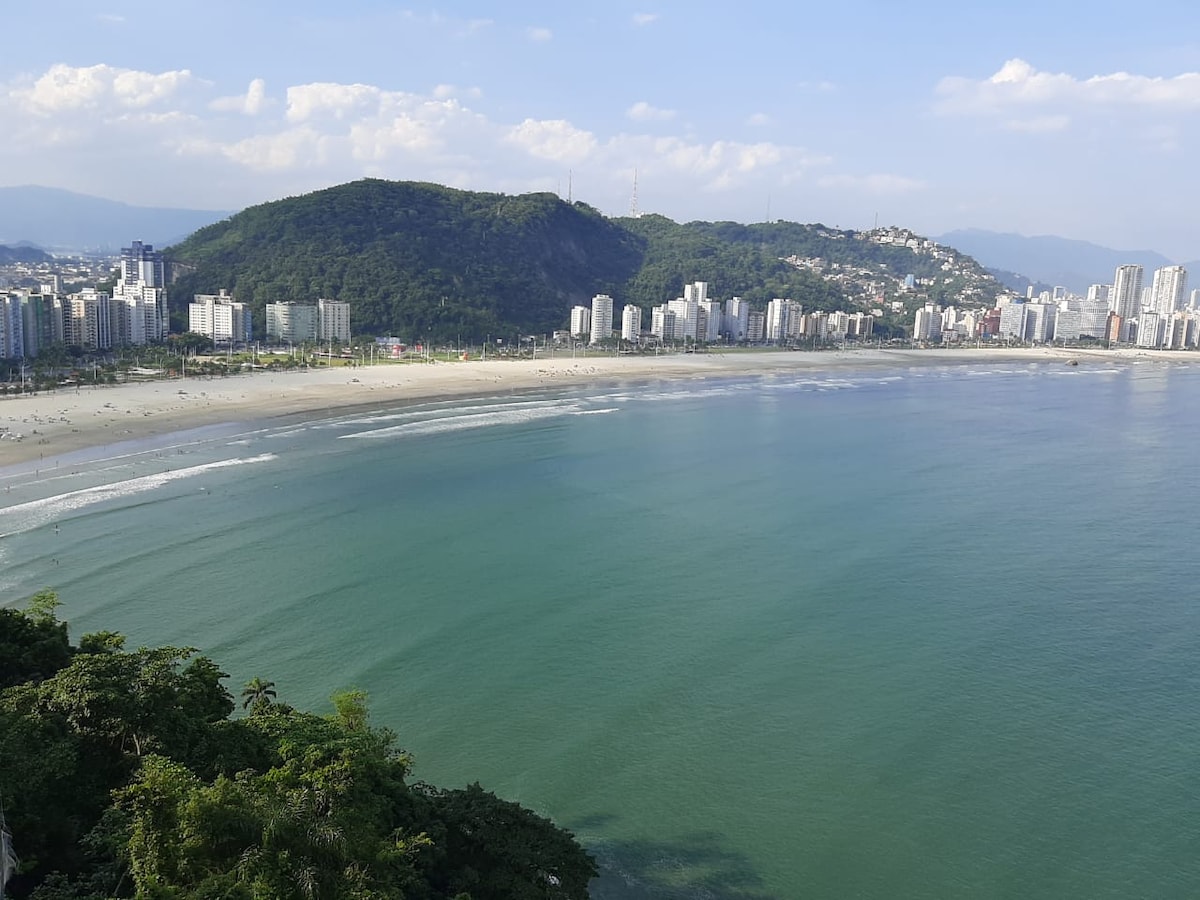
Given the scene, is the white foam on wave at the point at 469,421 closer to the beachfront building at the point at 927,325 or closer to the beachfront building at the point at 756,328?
the beachfront building at the point at 756,328

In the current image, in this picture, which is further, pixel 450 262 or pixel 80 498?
pixel 450 262

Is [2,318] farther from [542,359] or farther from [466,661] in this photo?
[466,661]

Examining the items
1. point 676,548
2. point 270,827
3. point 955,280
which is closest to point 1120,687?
point 676,548

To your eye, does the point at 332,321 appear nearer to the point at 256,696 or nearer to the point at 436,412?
the point at 436,412

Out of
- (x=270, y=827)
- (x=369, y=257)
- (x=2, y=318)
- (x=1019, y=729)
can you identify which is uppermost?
(x=369, y=257)

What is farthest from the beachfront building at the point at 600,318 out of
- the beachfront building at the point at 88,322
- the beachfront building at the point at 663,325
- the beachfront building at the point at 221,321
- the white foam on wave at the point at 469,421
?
the beachfront building at the point at 88,322

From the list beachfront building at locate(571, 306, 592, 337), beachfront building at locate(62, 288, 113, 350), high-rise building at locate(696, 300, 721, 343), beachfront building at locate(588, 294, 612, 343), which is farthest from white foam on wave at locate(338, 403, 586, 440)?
high-rise building at locate(696, 300, 721, 343)

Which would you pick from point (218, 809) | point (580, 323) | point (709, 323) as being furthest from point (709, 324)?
point (218, 809)
